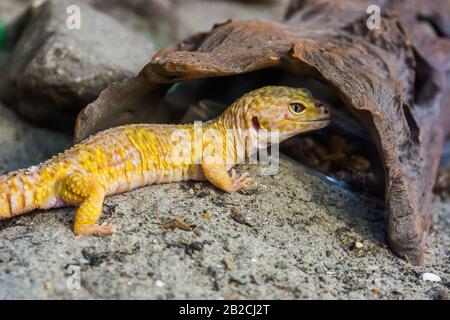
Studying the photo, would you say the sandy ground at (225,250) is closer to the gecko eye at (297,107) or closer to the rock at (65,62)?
the gecko eye at (297,107)

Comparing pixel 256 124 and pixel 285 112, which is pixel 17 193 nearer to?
pixel 256 124

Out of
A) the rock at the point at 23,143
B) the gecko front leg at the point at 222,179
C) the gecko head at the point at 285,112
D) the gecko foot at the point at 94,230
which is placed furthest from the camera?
the rock at the point at 23,143

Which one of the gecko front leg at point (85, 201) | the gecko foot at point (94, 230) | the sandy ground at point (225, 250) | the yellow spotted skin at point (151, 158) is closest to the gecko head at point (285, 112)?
the yellow spotted skin at point (151, 158)

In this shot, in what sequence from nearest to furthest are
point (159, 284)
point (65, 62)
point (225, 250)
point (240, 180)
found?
point (159, 284)
point (225, 250)
point (240, 180)
point (65, 62)

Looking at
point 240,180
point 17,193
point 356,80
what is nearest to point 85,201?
point 17,193
